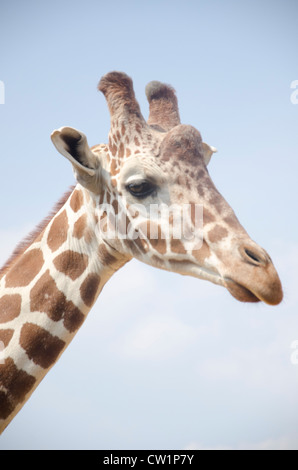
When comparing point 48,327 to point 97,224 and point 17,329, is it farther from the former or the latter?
point 97,224

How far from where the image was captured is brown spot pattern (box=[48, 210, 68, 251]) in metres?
5.42

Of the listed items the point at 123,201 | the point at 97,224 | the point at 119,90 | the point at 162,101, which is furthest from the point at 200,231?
the point at 162,101

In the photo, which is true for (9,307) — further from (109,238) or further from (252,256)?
(252,256)

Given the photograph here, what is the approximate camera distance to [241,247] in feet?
13.9

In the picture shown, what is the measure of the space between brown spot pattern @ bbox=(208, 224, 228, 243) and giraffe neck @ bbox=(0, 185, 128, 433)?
4.05 feet

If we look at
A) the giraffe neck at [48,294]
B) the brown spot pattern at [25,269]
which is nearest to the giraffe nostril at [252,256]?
the giraffe neck at [48,294]

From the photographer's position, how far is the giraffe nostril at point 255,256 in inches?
161

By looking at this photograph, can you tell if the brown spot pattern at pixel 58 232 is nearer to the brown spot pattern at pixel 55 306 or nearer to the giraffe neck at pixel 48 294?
the giraffe neck at pixel 48 294

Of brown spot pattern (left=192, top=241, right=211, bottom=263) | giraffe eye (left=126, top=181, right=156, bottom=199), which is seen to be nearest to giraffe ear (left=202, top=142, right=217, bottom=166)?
giraffe eye (left=126, top=181, right=156, bottom=199)

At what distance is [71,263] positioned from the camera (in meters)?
5.22

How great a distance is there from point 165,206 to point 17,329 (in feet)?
6.82

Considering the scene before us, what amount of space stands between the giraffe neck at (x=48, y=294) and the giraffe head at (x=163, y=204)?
0.25m

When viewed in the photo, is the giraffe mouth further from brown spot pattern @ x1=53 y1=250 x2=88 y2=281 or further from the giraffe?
brown spot pattern @ x1=53 y1=250 x2=88 y2=281

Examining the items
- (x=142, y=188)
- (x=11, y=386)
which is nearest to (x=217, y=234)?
(x=142, y=188)
